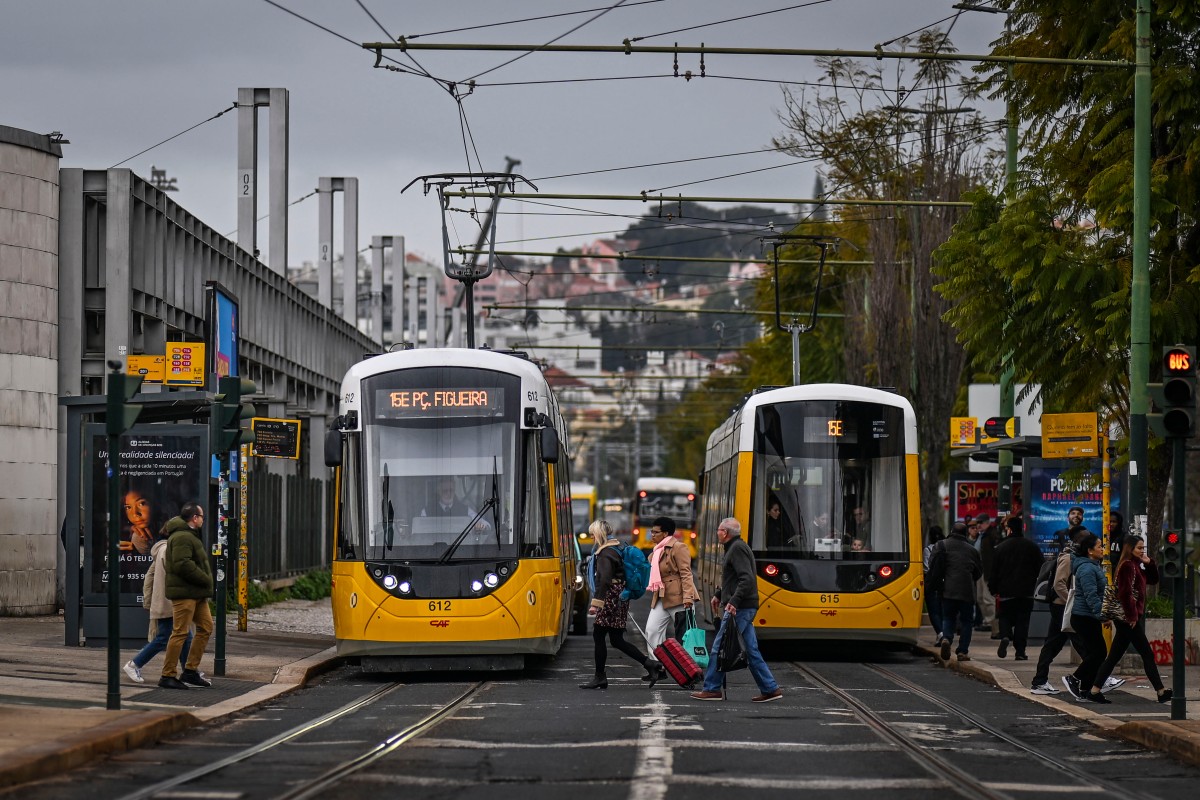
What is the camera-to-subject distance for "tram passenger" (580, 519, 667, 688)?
19.0 metres

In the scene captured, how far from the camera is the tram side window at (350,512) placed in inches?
778

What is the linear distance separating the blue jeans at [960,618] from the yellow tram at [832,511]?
421 mm

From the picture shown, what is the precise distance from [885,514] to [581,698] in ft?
23.7

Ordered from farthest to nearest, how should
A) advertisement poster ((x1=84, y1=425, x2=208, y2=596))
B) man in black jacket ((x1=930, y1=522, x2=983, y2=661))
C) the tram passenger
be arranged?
man in black jacket ((x1=930, y1=522, x2=983, y2=661)) < advertisement poster ((x1=84, y1=425, x2=208, y2=596)) < the tram passenger

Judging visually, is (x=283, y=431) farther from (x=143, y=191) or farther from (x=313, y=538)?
(x=313, y=538)

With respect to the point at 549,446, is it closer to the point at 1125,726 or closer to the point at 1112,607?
the point at 1112,607

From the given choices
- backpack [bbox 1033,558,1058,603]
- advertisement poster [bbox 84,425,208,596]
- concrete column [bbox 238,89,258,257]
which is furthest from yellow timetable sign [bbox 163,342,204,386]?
A: concrete column [bbox 238,89,258,257]

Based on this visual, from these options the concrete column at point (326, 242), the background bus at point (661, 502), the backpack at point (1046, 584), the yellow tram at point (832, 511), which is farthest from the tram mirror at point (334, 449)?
the background bus at point (661, 502)

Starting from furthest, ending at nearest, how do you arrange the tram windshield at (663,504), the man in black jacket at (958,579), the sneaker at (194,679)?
the tram windshield at (663,504), the man in black jacket at (958,579), the sneaker at (194,679)

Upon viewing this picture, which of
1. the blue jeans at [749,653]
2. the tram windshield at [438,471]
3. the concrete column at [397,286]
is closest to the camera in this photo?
the blue jeans at [749,653]

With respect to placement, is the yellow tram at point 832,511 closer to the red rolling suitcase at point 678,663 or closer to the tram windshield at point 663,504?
the red rolling suitcase at point 678,663

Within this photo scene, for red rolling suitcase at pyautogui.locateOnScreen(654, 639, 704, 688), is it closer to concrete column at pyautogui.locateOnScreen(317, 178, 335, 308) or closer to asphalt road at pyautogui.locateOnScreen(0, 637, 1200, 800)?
asphalt road at pyautogui.locateOnScreen(0, 637, 1200, 800)

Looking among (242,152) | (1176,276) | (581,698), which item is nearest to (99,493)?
(581,698)

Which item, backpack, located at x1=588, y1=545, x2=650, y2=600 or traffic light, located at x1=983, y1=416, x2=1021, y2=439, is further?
traffic light, located at x1=983, y1=416, x2=1021, y2=439
